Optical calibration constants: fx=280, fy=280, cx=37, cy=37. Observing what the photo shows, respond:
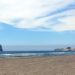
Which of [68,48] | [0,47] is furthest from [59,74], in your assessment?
[68,48]

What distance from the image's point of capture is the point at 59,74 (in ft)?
78.4

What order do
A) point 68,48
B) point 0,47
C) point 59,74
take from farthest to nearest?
point 68,48, point 0,47, point 59,74

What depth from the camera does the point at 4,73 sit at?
82.2ft

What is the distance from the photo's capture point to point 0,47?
146 m

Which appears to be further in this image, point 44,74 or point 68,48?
point 68,48

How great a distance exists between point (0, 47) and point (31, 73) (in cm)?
12218

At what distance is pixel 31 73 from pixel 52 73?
193cm

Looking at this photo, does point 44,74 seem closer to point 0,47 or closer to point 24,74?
point 24,74

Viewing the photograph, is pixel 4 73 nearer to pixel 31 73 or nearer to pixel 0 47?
pixel 31 73

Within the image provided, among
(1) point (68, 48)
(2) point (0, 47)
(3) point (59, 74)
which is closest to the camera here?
(3) point (59, 74)

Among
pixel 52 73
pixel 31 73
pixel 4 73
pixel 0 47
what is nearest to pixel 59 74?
pixel 52 73

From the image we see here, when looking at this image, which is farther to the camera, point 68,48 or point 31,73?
point 68,48

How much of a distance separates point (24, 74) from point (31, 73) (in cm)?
109

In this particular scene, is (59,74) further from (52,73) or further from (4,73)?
(4,73)
